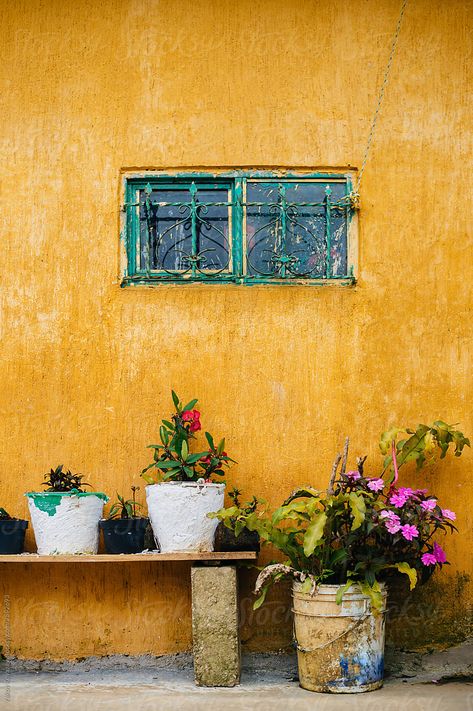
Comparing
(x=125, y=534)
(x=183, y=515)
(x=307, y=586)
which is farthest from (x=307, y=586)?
(x=125, y=534)

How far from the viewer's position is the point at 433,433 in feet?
15.7

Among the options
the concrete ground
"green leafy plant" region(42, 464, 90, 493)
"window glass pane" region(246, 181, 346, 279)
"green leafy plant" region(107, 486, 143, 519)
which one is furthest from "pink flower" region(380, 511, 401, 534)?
"green leafy plant" region(42, 464, 90, 493)

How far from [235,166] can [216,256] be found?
1.64 feet

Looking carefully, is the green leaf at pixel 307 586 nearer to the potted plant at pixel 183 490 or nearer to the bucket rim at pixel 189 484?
the potted plant at pixel 183 490

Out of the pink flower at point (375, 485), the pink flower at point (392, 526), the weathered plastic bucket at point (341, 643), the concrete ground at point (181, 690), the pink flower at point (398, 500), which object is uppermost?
the pink flower at point (375, 485)

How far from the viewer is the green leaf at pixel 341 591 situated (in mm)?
4250

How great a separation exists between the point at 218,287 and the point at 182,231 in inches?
14.9

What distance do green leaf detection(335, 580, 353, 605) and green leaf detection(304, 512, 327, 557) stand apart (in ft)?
0.71

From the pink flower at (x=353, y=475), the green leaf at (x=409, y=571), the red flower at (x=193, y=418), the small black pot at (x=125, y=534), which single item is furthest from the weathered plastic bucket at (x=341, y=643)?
the red flower at (x=193, y=418)

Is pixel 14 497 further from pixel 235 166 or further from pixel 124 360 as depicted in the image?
pixel 235 166

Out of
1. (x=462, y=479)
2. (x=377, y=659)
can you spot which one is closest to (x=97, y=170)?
(x=462, y=479)

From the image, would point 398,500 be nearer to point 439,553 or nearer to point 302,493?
point 439,553

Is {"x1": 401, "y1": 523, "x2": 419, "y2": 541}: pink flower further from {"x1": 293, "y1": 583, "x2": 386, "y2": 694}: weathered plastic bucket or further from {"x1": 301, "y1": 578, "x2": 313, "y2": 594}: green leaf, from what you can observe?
{"x1": 301, "y1": 578, "x2": 313, "y2": 594}: green leaf

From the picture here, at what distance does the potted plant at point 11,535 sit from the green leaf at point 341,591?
63.3 inches
